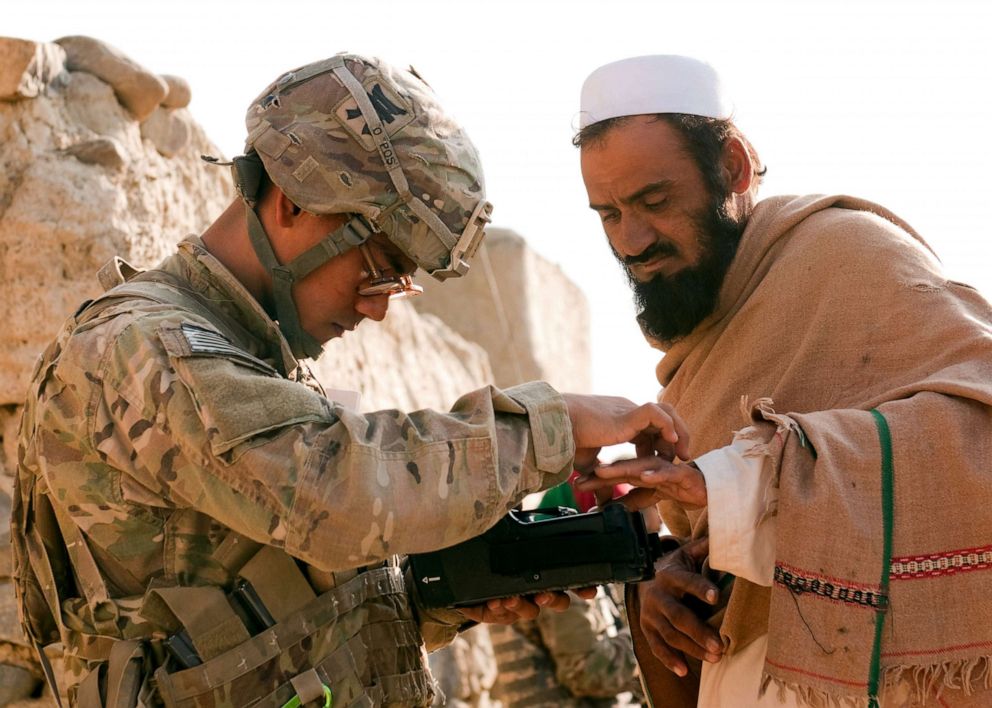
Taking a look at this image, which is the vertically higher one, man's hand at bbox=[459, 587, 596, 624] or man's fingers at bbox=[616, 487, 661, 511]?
man's fingers at bbox=[616, 487, 661, 511]

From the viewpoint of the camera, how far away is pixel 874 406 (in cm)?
272

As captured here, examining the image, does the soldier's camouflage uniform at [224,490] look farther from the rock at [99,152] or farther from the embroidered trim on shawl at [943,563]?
the rock at [99,152]

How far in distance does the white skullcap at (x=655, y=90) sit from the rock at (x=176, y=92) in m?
2.63

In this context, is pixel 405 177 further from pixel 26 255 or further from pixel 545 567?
pixel 26 255

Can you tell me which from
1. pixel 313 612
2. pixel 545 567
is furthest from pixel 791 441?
pixel 313 612

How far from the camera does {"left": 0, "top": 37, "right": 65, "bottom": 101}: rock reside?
4.55m

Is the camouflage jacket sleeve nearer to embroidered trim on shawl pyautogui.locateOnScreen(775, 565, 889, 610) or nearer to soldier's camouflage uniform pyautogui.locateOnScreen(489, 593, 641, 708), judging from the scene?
embroidered trim on shawl pyautogui.locateOnScreen(775, 565, 889, 610)

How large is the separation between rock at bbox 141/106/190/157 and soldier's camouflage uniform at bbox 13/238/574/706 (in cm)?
331

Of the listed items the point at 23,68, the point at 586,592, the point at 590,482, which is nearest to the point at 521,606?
the point at 586,592

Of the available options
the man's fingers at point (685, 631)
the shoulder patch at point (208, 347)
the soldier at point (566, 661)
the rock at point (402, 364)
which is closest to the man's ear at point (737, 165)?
the man's fingers at point (685, 631)

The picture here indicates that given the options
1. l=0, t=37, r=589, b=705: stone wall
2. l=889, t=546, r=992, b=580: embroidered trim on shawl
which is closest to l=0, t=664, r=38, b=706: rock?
l=0, t=37, r=589, b=705: stone wall

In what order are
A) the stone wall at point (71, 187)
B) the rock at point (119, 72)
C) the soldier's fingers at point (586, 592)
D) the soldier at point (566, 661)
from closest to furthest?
the soldier's fingers at point (586, 592), the stone wall at point (71, 187), the rock at point (119, 72), the soldier at point (566, 661)

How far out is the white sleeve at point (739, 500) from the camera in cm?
254

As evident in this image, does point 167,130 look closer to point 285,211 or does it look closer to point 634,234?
point 634,234
